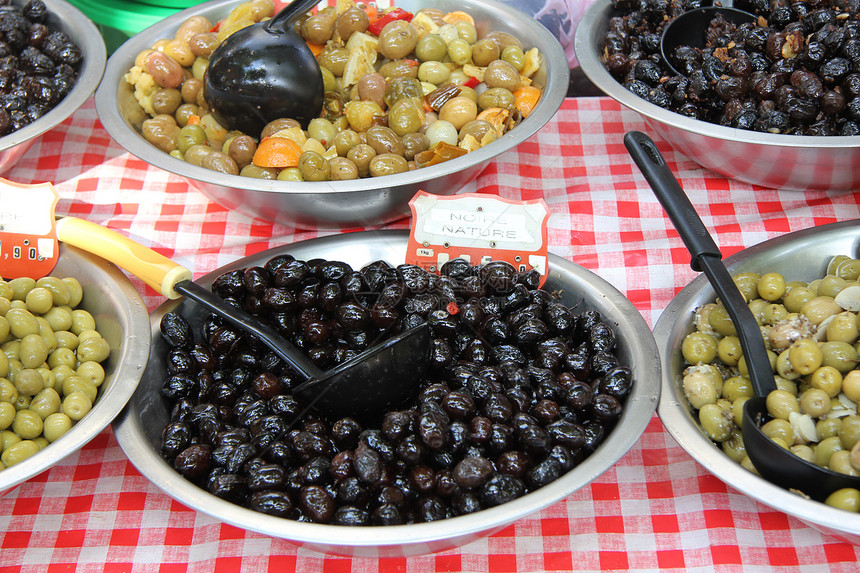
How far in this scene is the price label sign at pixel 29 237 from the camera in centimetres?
143

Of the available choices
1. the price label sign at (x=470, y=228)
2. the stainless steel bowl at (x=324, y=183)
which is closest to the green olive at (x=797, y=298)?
the price label sign at (x=470, y=228)

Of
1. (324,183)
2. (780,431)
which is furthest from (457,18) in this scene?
(780,431)

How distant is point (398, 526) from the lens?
90cm

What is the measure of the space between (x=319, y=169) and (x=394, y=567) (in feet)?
2.81

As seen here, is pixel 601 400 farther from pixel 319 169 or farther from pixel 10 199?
pixel 10 199

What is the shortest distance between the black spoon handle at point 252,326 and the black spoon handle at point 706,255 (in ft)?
2.18

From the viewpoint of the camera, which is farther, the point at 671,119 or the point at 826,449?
the point at 671,119

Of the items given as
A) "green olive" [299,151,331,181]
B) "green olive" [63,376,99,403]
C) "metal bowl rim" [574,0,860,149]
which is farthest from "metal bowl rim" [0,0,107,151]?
"metal bowl rim" [574,0,860,149]

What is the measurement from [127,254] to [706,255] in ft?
3.50

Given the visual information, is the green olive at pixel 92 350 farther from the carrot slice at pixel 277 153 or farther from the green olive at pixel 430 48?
the green olive at pixel 430 48

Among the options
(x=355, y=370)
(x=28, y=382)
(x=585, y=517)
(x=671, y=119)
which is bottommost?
(x=585, y=517)

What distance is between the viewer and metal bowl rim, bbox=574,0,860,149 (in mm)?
1420

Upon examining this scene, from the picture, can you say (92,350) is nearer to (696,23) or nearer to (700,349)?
(700,349)

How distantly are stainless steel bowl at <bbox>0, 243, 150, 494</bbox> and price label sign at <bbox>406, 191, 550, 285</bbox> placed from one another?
21.1 inches
